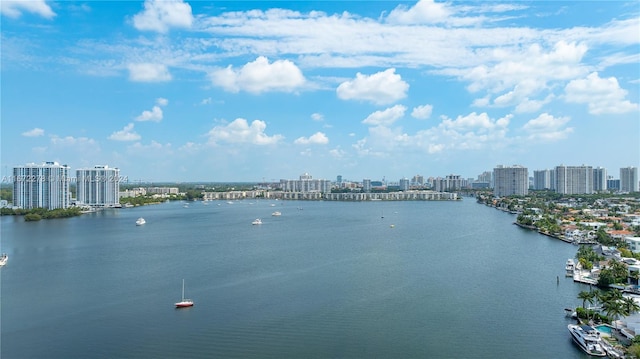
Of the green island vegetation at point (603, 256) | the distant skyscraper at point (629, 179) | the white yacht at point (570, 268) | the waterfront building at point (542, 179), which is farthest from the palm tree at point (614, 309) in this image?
the waterfront building at point (542, 179)

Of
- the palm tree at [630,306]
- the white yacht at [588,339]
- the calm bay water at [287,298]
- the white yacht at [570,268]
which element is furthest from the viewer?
the white yacht at [570,268]

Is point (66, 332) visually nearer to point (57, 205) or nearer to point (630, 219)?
point (630, 219)

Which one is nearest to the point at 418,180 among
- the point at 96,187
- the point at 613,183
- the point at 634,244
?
the point at 613,183

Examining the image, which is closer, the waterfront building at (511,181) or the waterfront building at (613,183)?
the waterfront building at (511,181)

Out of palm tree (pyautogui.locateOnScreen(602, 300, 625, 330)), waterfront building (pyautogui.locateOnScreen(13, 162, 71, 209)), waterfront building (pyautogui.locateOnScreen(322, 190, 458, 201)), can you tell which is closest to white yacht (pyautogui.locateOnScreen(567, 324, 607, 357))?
palm tree (pyautogui.locateOnScreen(602, 300, 625, 330))

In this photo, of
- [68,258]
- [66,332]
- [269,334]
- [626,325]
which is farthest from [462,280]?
→ [68,258]

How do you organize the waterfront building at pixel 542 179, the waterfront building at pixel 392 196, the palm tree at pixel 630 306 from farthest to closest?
1. the waterfront building at pixel 542 179
2. the waterfront building at pixel 392 196
3. the palm tree at pixel 630 306

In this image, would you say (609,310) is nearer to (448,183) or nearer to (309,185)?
(309,185)

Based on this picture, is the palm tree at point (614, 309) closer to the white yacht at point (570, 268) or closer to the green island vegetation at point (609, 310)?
the green island vegetation at point (609, 310)
